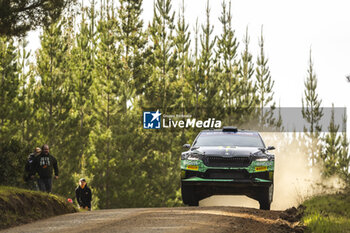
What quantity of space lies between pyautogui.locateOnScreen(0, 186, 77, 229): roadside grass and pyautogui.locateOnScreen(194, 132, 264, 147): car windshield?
14.6ft

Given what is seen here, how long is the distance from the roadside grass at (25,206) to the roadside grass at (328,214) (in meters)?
6.60

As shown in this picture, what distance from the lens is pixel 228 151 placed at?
40.6 feet

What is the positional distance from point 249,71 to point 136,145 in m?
21.0

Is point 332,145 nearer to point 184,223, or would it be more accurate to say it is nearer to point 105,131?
point 105,131

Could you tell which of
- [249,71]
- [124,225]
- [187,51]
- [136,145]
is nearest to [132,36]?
[187,51]

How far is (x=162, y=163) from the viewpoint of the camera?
44.0 meters

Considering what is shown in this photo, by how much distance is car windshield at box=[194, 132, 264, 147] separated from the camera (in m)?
13.3

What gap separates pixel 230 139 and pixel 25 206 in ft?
17.9

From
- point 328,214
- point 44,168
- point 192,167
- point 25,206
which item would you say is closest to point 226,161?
point 192,167

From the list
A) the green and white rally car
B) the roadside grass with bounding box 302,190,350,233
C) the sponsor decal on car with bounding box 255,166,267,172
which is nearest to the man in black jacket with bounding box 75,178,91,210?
the green and white rally car

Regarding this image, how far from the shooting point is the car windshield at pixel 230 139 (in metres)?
13.3

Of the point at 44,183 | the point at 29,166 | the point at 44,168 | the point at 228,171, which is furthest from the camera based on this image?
the point at 44,183

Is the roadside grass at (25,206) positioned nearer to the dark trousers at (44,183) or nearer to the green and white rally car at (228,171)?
the dark trousers at (44,183)

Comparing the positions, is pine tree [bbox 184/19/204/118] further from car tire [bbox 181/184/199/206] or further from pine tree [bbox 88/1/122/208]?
car tire [bbox 181/184/199/206]
